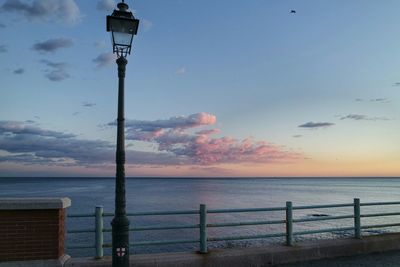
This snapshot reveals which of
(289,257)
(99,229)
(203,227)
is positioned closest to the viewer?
(99,229)

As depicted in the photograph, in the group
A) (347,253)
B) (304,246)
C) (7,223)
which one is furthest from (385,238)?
(7,223)

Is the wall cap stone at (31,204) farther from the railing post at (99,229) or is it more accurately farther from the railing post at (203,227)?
the railing post at (203,227)

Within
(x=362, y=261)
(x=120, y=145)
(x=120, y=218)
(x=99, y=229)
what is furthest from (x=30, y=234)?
(x=362, y=261)

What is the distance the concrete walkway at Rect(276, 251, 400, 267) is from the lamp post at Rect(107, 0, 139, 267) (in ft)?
14.0

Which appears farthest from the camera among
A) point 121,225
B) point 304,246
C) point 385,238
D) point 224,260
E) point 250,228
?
point 250,228

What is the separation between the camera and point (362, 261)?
9.61 meters

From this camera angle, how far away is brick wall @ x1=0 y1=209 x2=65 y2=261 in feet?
24.0

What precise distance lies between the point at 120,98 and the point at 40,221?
280 centimetres

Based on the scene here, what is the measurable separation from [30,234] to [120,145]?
2534 millimetres

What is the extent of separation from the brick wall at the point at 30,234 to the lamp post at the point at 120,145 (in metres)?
1.63

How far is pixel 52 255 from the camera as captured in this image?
7562 mm

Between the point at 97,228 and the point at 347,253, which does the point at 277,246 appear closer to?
the point at 347,253

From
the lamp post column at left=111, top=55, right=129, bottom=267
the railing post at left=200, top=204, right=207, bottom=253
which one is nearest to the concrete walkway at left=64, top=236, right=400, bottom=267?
the railing post at left=200, top=204, right=207, bottom=253

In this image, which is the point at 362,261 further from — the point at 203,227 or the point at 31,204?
the point at 31,204
